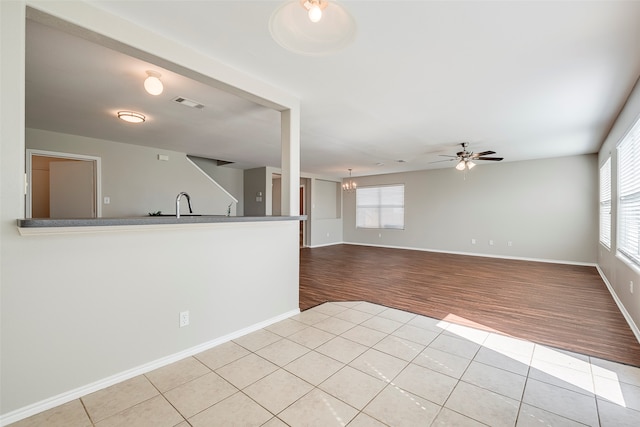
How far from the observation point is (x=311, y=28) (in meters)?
2.05

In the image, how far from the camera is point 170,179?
18.9ft

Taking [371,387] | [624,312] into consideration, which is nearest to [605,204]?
[624,312]

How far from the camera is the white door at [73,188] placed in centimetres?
483

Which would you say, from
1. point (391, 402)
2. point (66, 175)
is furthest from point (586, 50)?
point (66, 175)

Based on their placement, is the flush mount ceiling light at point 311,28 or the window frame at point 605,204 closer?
the flush mount ceiling light at point 311,28

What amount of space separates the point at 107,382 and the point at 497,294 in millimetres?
4457

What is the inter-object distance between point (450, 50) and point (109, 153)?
552 centimetres

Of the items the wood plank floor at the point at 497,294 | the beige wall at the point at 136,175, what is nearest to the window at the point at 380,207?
the wood plank floor at the point at 497,294

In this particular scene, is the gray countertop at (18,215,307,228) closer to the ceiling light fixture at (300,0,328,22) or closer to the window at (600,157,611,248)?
the ceiling light fixture at (300,0,328,22)

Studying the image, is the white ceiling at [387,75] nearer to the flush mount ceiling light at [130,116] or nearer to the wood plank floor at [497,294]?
the flush mount ceiling light at [130,116]

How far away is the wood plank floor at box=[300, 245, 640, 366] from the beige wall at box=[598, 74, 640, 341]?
147 mm

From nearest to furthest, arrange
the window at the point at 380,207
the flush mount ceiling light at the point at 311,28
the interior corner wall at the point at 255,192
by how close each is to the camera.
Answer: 1. the flush mount ceiling light at the point at 311,28
2. the interior corner wall at the point at 255,192
3. the window at the point at 380,207

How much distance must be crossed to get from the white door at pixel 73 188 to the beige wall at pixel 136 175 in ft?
0.64

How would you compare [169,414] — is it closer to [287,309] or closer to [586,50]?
[287,309]
